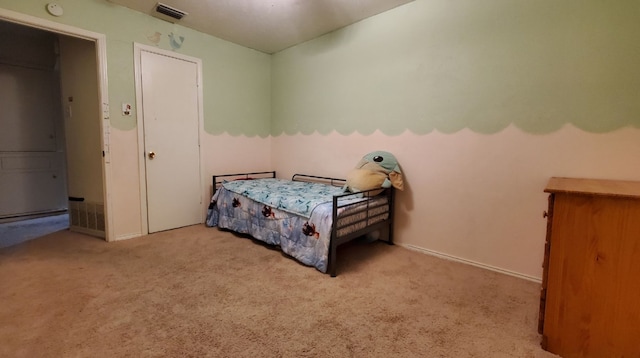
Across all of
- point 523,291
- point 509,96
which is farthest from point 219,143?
point 523,291

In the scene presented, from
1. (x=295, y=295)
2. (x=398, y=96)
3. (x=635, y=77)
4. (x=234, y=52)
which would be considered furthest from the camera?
(x=234, y=52)

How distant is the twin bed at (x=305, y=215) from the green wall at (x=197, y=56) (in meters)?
1.02

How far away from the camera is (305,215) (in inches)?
96.0

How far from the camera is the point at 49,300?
183cm

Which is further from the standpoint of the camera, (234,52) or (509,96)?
(234,52)

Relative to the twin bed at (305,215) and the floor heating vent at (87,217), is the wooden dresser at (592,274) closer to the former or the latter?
the twin bed at (305,215)

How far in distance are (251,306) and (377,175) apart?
157cm

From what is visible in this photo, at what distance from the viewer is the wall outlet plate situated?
2.47 metres

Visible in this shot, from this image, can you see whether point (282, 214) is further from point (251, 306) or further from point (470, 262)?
point (470, 262)

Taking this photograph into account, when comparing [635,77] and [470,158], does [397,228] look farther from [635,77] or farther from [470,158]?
[635,77]

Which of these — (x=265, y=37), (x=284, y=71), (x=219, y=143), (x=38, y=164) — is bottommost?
(x=38, y=164)

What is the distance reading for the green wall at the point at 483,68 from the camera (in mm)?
1866

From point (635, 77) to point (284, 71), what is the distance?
11.2ft

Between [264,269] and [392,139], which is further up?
[392,139]
